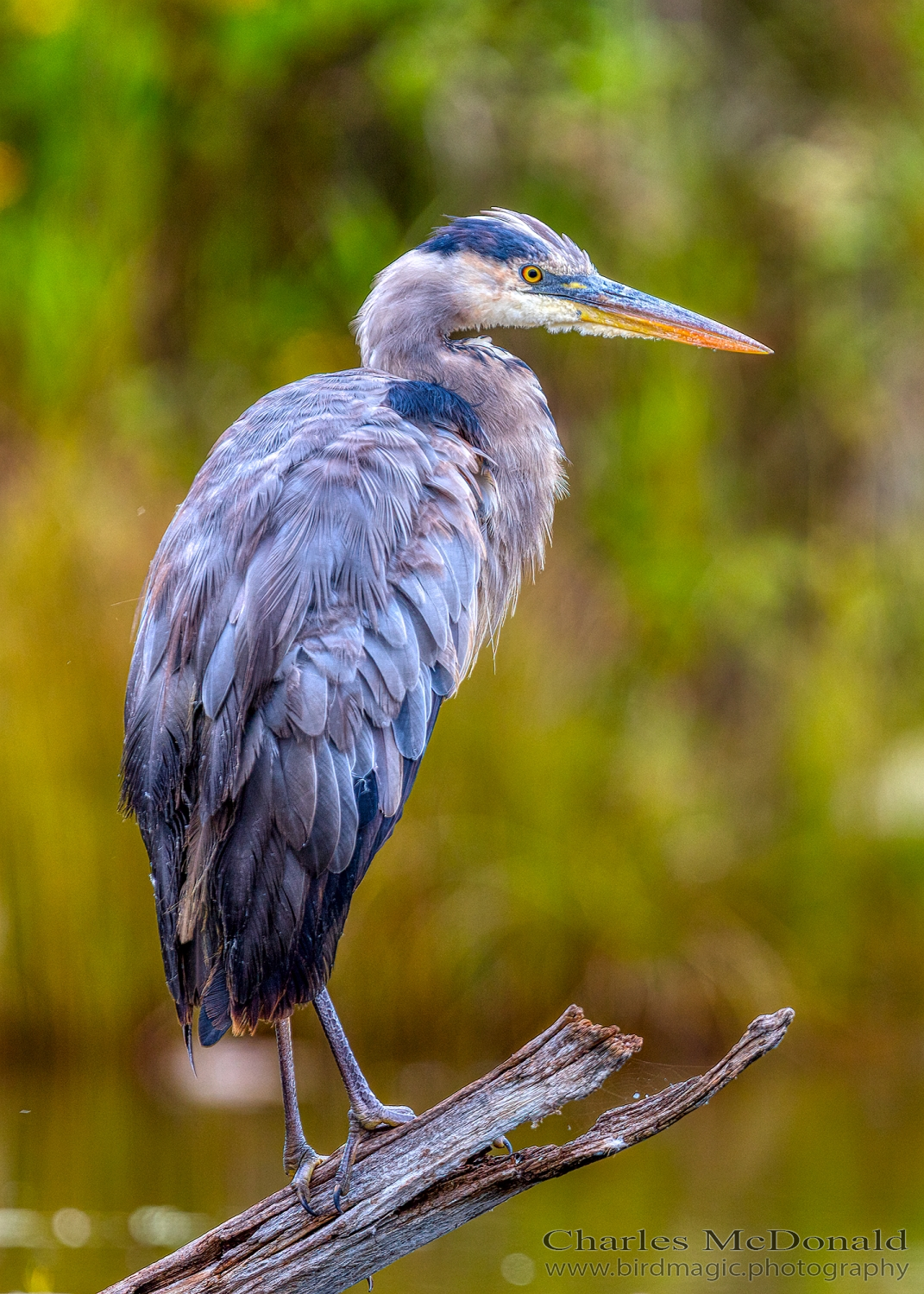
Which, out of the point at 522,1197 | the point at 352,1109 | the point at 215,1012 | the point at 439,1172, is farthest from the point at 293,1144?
the point at 522,1197

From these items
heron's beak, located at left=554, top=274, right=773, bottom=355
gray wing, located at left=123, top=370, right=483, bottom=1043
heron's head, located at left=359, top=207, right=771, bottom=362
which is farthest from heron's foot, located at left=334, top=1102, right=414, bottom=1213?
heron's beak, located at left=554, top=274, right=773, bottom=355

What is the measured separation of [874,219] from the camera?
9.16 metres

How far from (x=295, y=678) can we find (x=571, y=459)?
5.84 metres

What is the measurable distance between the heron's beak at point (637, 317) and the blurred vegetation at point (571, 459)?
2355 mm

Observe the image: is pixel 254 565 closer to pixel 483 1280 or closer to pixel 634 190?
pixel 483 1280

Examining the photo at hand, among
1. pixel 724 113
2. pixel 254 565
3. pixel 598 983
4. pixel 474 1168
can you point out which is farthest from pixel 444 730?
pixel 724 113

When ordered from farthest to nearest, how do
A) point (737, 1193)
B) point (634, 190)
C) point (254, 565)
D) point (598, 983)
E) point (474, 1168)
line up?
point (634, 190) → point (598, 983) → point (737, 1193) → point (254, 565) → point (474, 1168)

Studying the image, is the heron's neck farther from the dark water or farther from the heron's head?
the dark water

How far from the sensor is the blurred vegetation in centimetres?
556

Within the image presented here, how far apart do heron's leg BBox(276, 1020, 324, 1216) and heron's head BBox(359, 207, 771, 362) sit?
1.50 m

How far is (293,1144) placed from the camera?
2689 millimetres

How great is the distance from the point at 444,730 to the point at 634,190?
13.5 ft

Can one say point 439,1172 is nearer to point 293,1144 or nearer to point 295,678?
point 293,1144

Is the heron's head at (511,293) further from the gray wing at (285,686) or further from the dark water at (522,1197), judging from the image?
the dark water at (522,1197)
